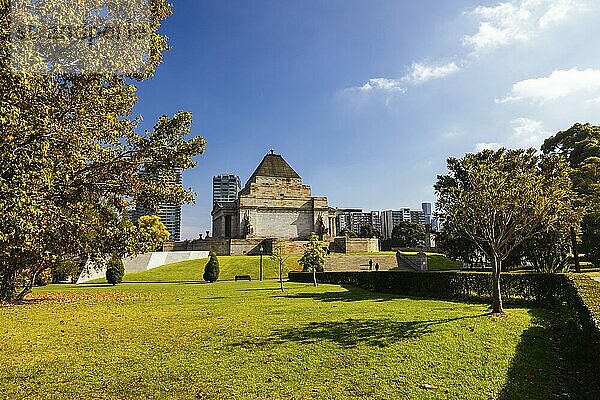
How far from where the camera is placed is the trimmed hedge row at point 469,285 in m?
14.8

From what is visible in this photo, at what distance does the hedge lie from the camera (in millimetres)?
10430

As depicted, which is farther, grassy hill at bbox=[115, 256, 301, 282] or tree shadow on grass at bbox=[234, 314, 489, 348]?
grassy hill at bbox=[115, 256, 301, 282]

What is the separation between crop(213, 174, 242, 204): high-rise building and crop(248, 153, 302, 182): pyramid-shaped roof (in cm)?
9990

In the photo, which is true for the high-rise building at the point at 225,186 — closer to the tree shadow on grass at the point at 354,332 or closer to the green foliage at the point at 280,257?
the green foliage at the point at 280,257

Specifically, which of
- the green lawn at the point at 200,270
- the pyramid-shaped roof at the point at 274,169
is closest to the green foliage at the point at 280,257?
the green lawn at the point at 200,270

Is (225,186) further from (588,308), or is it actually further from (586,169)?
(588,308)

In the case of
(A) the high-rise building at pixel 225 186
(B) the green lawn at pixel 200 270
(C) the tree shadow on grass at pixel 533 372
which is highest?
(A) the high-rise building at pixel 225 186

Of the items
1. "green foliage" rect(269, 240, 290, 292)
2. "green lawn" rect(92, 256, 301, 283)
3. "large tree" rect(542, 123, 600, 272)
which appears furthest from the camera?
"green lawn" rect(92, 256, 301, 283)

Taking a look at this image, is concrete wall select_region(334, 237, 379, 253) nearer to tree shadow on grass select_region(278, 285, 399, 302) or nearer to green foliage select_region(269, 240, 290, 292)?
green foliage select_region(269, 240, 290, 292)

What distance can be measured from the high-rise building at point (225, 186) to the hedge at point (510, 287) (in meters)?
145

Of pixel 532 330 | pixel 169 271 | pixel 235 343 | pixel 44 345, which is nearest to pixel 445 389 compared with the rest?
pixel 235 343

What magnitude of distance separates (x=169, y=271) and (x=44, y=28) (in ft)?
112

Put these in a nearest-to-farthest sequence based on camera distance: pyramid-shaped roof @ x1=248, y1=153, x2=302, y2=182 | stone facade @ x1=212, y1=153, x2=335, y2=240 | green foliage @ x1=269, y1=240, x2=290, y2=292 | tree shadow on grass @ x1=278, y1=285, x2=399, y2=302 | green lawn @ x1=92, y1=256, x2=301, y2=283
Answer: tree shadow on grass @ x1=278, y1=285, x2=399, y2=302 → green foliage @ x1=269, y1=240, x2=290, y2=292 → green lawn @ x1=92, y1=256, x2=301, y2=283 → stone facade @ x1=212, y1=153, x2=335, y2=240 → pyramid-shaped roof @ x1=248, y1=153, x2=302, y2=182

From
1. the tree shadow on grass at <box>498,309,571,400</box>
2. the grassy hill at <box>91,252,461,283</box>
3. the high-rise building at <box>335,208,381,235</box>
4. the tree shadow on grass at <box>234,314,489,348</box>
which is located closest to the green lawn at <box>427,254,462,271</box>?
the grassy hill at <box>91,252,461,283</box>
